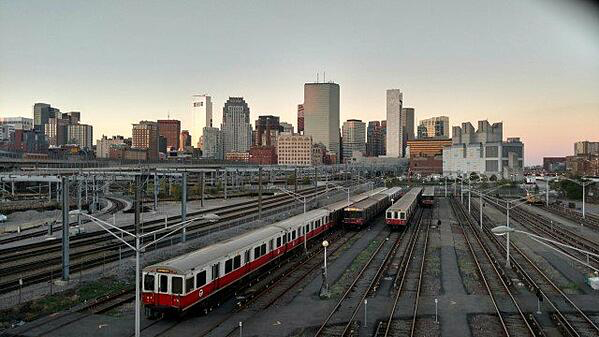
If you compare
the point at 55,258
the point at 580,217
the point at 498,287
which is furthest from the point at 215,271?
the point at 580,217

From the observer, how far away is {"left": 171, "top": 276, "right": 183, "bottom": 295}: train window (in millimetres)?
20016

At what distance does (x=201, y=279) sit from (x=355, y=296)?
8.54m

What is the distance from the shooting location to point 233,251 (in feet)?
80.4

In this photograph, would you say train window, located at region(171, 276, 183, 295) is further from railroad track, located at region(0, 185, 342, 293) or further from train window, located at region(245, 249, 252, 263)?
railroad track, located at region(0, 185, 342, 293)

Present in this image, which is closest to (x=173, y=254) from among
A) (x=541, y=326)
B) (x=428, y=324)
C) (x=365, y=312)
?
(x=365, y=312)

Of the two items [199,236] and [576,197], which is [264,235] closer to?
[199,236]

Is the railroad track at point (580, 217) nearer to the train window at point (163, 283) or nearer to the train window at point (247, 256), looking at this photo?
the train window at point (247, 256)

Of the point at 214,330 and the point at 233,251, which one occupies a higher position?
the point at 233,251

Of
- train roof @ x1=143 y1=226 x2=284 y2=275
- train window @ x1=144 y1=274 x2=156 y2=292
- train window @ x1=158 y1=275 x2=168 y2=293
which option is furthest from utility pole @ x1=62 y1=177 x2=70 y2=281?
train window @ x1=158 y1=275 x2=168 y2=293

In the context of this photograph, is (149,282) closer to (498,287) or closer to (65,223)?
(65,223)

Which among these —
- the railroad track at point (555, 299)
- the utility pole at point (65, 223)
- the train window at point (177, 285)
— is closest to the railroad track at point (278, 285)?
the train window at point (177, 285)

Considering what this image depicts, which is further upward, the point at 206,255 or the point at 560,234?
the point at 206,255

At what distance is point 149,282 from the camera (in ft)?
67.5

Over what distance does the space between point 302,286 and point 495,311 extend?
1008 centimetres
